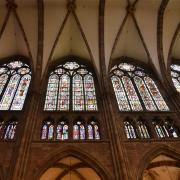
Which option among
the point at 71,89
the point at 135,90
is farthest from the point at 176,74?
the point at 71,89

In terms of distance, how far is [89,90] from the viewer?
1538 cm

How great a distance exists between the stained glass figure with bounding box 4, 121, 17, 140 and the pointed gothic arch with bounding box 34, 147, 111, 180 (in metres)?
2.21

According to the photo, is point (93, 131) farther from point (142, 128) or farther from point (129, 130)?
point (142, 128)

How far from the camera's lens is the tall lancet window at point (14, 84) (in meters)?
14.1

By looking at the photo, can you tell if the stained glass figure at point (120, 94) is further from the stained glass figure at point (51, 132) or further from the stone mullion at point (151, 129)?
the stained glass figure at point (51, 132)

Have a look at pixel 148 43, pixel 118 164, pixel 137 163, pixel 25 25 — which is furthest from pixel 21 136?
pixel 148 43

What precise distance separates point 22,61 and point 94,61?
4.99 metres

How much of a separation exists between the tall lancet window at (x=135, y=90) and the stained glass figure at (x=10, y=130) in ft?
17.7

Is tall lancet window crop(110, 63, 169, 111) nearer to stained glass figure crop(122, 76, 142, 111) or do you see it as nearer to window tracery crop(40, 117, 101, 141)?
stained glass figure crop(122, 76, 142, 111)

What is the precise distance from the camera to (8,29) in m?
17.0

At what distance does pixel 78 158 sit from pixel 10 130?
352 cm

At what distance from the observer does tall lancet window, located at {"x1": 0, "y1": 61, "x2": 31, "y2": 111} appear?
1412cm

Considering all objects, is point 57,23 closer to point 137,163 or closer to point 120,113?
point 120,113

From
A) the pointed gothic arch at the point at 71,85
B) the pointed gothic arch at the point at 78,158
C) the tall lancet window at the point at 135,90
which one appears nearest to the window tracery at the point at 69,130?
the pointed gothic arch at the point at 78,158
